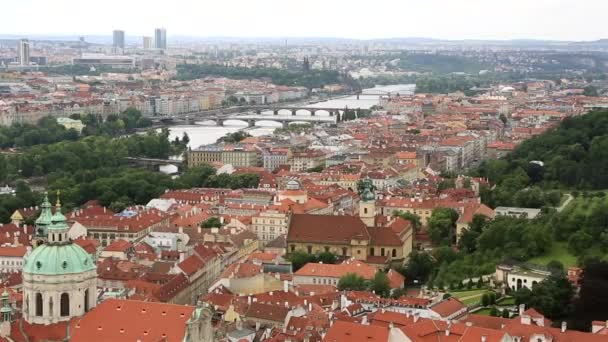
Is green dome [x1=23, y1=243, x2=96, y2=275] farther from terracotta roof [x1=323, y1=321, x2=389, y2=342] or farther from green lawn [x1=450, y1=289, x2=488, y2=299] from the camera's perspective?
green lawn [x1=450, y1=289, x2=488, y2=299]

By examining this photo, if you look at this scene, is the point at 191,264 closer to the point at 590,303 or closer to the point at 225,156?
the point at 590,303

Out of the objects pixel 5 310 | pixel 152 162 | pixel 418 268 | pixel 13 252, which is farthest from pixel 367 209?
pixel 152 162

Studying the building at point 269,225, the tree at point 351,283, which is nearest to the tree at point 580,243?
the tree at point 351,283

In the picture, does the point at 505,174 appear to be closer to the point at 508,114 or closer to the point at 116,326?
the point at 116,326

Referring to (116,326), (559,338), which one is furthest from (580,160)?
(116,326)

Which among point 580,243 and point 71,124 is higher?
point 580,243

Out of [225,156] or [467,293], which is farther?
[225,156]
